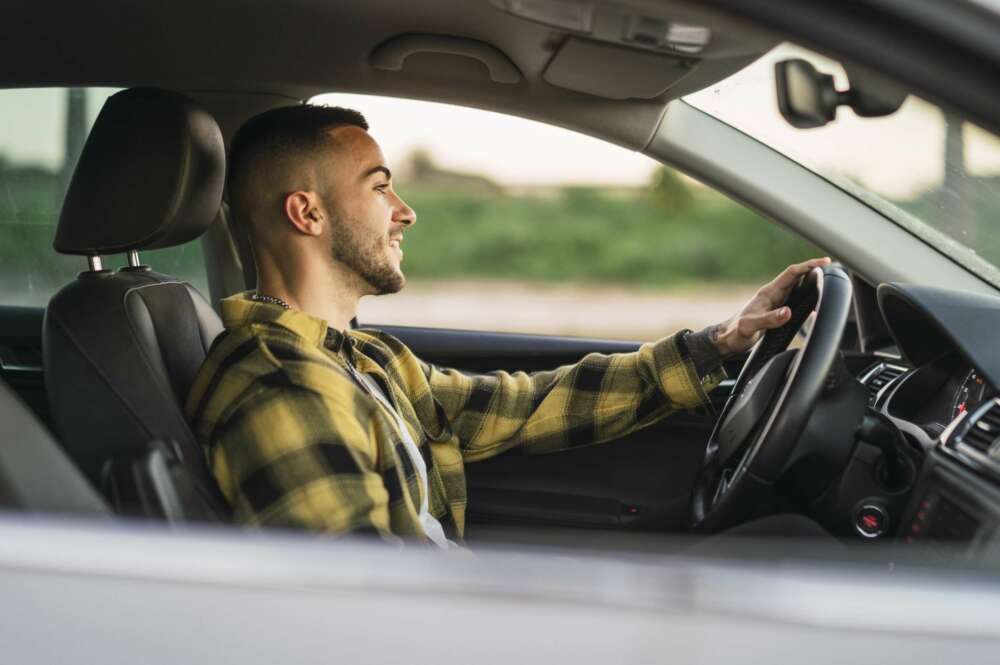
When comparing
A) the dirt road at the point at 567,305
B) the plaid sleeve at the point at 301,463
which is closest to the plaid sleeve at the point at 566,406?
the plaid sleeve at the point at 301,463

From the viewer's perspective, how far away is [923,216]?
215 cm

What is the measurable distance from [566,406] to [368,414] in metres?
0.66

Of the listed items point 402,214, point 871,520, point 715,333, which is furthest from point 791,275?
point 402,214

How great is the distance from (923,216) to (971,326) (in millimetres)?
522

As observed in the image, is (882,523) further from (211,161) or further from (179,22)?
(179,22)

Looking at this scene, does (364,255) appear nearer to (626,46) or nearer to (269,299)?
(269,299)

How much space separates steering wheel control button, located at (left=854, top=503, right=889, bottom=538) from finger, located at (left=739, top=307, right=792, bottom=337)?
1.27 ft

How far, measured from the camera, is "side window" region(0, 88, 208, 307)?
263 cm

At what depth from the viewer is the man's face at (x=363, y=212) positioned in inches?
81.4

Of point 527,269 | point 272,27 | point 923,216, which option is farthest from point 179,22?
point 527,269

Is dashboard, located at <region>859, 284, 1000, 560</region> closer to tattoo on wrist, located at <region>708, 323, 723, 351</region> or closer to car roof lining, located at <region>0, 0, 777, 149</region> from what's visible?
tattoo on wrist, located at <region>708, 323, 723, 351</region>

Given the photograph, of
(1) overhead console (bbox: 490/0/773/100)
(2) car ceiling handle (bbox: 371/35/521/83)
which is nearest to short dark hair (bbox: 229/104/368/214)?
(2) car ceiling handle (bbox: 371/35/521/83)

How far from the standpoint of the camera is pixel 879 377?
2.28m

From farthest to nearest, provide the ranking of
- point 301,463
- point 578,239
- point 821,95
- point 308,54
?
point 578,239
point 308,54
point 301,463
point 821,95
